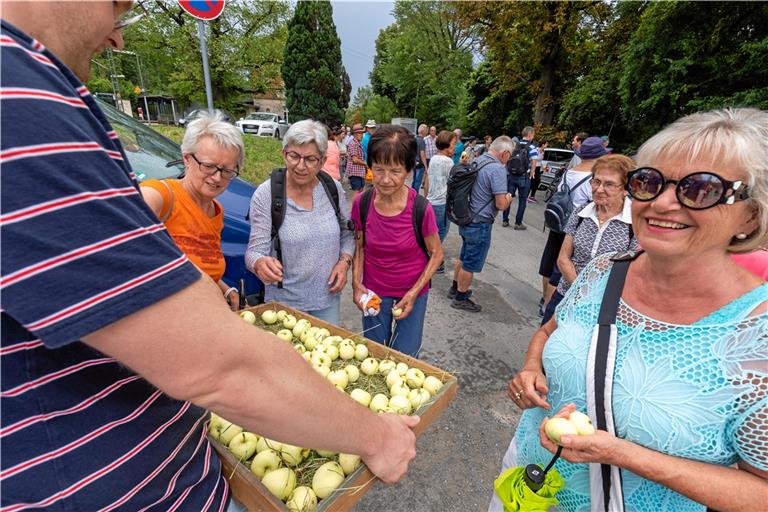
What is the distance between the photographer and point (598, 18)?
52.6 ft

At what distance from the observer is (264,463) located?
1297 millimetres

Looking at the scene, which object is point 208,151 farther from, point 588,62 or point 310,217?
point 588,62

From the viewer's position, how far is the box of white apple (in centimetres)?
119

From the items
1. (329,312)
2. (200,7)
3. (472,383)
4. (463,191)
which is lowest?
(472,383)

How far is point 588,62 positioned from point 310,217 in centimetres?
2136

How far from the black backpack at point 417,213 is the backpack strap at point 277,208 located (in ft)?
2.16

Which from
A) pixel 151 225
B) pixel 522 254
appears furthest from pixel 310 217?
pixel 522 254

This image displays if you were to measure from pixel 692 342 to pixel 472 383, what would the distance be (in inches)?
102

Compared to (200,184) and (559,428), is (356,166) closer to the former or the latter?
(200,184)

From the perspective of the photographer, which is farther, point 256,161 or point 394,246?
point 256,161

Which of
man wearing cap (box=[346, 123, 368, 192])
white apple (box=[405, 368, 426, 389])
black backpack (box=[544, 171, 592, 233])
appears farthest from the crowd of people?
man wearing cap (box=[346, 123, 368, 192])

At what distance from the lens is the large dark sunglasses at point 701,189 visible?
1146 mm

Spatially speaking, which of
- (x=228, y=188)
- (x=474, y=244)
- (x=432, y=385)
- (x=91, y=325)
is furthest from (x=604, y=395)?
(x=228, y=188)

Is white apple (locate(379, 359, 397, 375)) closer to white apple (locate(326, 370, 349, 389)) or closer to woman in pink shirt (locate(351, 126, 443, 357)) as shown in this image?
white apple (locate(326, 370, 349, 389))
